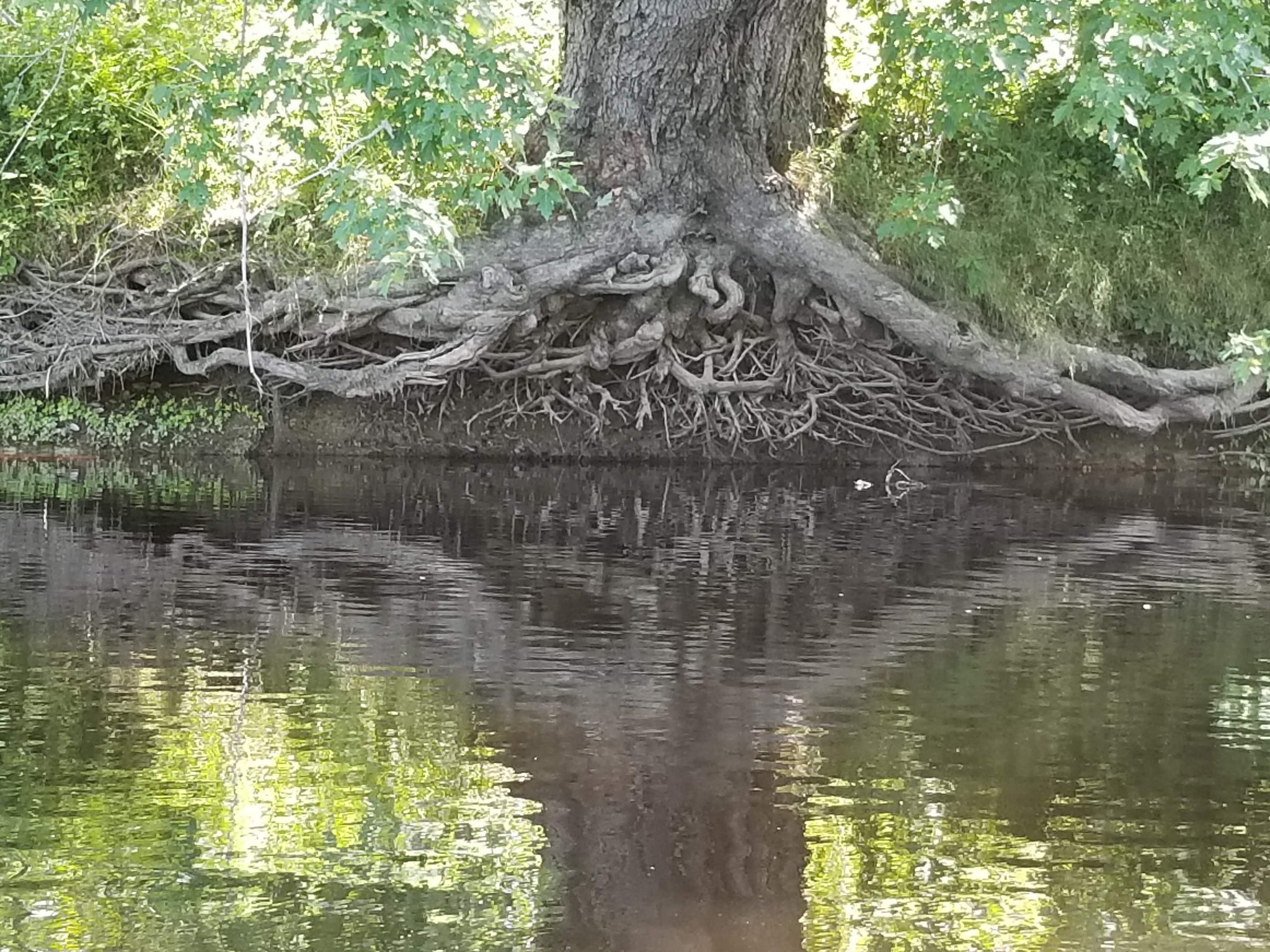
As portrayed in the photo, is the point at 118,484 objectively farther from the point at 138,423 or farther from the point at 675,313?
the point at 675,313

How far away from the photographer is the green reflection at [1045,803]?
10.8ft

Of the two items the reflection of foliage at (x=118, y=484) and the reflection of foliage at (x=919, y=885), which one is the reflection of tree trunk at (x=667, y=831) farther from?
the reflection of foliage at (x=118, y=484)

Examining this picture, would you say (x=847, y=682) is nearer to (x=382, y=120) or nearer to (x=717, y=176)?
(x=382, y=120)

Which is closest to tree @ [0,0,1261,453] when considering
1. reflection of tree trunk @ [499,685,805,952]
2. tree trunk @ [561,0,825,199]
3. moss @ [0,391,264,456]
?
tree trunk @ [561,0,825,199]

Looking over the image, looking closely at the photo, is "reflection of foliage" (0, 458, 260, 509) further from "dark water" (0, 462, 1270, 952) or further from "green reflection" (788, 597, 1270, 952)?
"green reflection" (788, 597, 1270, 952)

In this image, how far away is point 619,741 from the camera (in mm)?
4367

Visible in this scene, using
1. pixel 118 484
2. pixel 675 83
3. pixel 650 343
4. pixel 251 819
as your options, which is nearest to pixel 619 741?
pixel 251 819

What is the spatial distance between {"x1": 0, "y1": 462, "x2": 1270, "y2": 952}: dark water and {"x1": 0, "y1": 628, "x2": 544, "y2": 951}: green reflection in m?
0.01

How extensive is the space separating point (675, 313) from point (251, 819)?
7.12 metres

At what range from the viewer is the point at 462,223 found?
9.89 metres

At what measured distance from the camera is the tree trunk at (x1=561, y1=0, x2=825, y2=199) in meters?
9.41

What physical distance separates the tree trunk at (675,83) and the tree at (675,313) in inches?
0.5

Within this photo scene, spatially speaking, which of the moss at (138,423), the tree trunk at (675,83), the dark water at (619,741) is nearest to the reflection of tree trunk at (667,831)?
the dark water at (619,741)

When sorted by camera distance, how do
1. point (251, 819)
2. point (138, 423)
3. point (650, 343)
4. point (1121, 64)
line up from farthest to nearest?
point (138, 423) → point (650, 343) → point (1121, 64) → point (251, 819)
